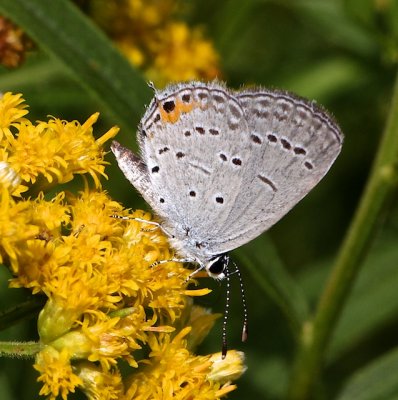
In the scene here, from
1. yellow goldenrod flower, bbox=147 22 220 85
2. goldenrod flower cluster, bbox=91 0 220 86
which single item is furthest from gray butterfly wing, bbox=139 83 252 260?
yellow goldenrod flower, bbox=147 22 220 85

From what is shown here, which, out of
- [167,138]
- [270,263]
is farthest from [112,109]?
[270,263]

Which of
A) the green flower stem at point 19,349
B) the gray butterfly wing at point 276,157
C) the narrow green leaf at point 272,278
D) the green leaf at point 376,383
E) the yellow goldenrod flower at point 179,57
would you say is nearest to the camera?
the green flower stem at point 19,349

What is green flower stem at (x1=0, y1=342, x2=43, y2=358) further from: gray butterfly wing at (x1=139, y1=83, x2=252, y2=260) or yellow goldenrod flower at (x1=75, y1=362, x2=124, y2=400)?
gray butterfly wing at (x1=139, y1=83, x2=252, y2=260)

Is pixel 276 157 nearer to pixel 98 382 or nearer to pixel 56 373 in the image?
pixel 98 382

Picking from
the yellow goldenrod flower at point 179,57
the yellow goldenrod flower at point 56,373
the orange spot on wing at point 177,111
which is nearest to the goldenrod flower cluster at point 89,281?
the yellow goldenrod flower at point 56,373

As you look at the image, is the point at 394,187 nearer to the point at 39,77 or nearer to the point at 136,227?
the point at 136,227

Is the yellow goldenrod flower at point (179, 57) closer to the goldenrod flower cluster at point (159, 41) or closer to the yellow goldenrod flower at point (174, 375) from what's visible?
the goldenrod flower cluster at point (159, 41)
